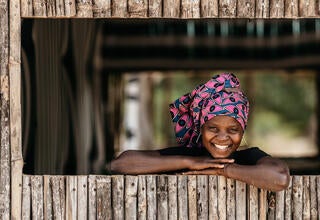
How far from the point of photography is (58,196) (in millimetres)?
5859

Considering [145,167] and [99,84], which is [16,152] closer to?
[145,167]

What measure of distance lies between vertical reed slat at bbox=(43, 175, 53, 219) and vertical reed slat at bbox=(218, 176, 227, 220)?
3.24ft

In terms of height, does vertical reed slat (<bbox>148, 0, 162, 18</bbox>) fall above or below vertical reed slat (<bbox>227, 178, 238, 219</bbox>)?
above

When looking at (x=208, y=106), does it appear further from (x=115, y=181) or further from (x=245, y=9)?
(x=115, y=181)

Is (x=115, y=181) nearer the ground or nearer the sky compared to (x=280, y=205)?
nearer the sky

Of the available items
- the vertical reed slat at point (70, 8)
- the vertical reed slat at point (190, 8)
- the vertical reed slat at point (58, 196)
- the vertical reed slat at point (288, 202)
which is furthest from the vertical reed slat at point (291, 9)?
the vertical reed slat at point (58, 196)

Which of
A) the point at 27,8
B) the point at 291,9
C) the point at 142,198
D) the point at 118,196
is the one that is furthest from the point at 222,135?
the point at 27,8

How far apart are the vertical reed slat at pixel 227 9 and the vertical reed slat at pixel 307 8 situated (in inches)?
15.6

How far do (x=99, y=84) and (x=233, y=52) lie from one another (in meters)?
1.87

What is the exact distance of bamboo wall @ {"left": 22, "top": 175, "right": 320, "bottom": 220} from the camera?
5.84 metres

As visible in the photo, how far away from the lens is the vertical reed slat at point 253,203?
19.3ft

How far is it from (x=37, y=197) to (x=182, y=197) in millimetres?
850

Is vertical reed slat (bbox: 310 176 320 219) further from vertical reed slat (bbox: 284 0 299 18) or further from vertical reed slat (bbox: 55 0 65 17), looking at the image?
vertical reed slat (bbox: 55 0 65 17)

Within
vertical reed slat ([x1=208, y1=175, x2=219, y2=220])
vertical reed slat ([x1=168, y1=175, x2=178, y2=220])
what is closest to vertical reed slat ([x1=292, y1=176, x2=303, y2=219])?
vertical reed slat ([x1=208, y1=175, x2=219, y2=220])
